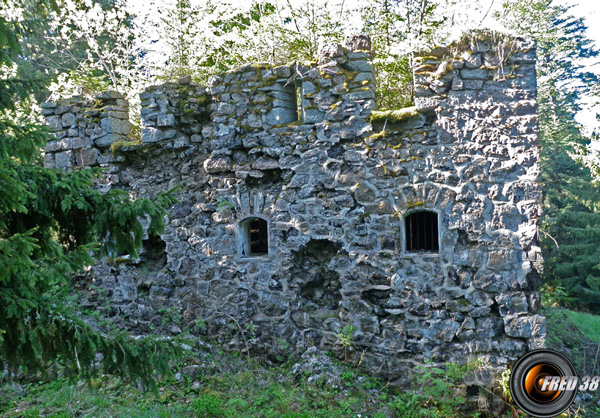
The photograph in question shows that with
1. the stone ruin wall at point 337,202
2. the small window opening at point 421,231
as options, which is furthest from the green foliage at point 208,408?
the small window opening at point 421,231

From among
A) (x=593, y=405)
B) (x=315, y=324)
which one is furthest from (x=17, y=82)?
(x=593, y=405)

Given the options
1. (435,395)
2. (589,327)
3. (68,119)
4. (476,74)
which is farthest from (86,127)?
(589,327)

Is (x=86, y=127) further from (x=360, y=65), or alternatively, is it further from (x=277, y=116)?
(x=360, y=65)

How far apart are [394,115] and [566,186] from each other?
13.1m

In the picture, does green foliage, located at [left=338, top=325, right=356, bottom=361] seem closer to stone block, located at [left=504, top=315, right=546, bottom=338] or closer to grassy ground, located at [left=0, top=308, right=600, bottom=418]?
grassy ground, located at [left=0, top=308, right=600, bottom=418]

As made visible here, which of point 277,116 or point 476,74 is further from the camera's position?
point 277,116

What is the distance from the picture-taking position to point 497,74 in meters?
5.47

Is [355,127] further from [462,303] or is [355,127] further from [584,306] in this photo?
[584,306]

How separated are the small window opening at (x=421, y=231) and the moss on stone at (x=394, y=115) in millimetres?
1161

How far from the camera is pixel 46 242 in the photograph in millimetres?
3635

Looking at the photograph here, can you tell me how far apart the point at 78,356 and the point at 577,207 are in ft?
54.7

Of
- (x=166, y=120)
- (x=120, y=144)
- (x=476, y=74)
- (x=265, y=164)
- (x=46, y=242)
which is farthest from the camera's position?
(x=120, y=144)

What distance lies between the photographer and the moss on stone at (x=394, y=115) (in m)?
5.68

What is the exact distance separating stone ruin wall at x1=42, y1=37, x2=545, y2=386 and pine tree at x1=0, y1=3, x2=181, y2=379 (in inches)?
101
